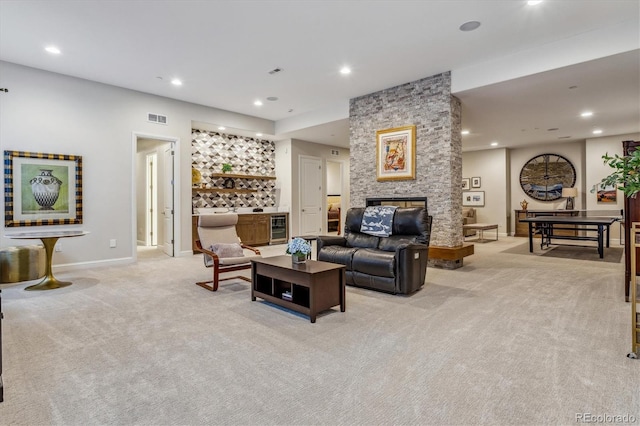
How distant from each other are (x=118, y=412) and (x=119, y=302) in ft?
7.54

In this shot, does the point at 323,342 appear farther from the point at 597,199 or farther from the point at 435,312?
the point at 597,199

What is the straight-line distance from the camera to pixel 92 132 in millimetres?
5762

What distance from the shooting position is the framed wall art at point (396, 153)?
5857 millimetres

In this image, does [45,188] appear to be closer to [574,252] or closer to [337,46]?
[337,46]

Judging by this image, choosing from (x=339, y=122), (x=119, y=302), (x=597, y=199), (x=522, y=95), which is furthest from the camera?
(x=597, y=199)

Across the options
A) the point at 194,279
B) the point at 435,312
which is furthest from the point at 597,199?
the point at 194,279

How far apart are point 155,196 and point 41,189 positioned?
3.03m

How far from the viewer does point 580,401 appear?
72.9 inches

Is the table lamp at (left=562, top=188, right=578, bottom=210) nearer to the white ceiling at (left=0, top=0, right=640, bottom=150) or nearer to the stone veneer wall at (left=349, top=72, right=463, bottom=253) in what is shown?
the white ceiling at (left=0, top=0, right=640, bottom=150)

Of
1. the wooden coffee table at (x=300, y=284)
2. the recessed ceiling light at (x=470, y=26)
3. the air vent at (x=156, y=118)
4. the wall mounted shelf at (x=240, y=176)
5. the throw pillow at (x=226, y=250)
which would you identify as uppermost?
the recessed ceiling light at (x=470, y=26)

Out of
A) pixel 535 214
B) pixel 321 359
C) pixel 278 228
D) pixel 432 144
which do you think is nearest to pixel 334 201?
pixel 278 228

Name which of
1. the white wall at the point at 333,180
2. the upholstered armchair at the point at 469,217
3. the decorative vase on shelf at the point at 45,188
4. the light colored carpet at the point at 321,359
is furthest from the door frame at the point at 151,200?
the upholstered armchair at the point at 469,217

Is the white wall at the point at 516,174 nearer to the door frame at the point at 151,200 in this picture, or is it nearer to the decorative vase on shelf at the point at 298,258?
the decorative vase on shelf at the point at 298,258

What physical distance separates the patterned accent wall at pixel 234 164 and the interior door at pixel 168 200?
0.67 metres
